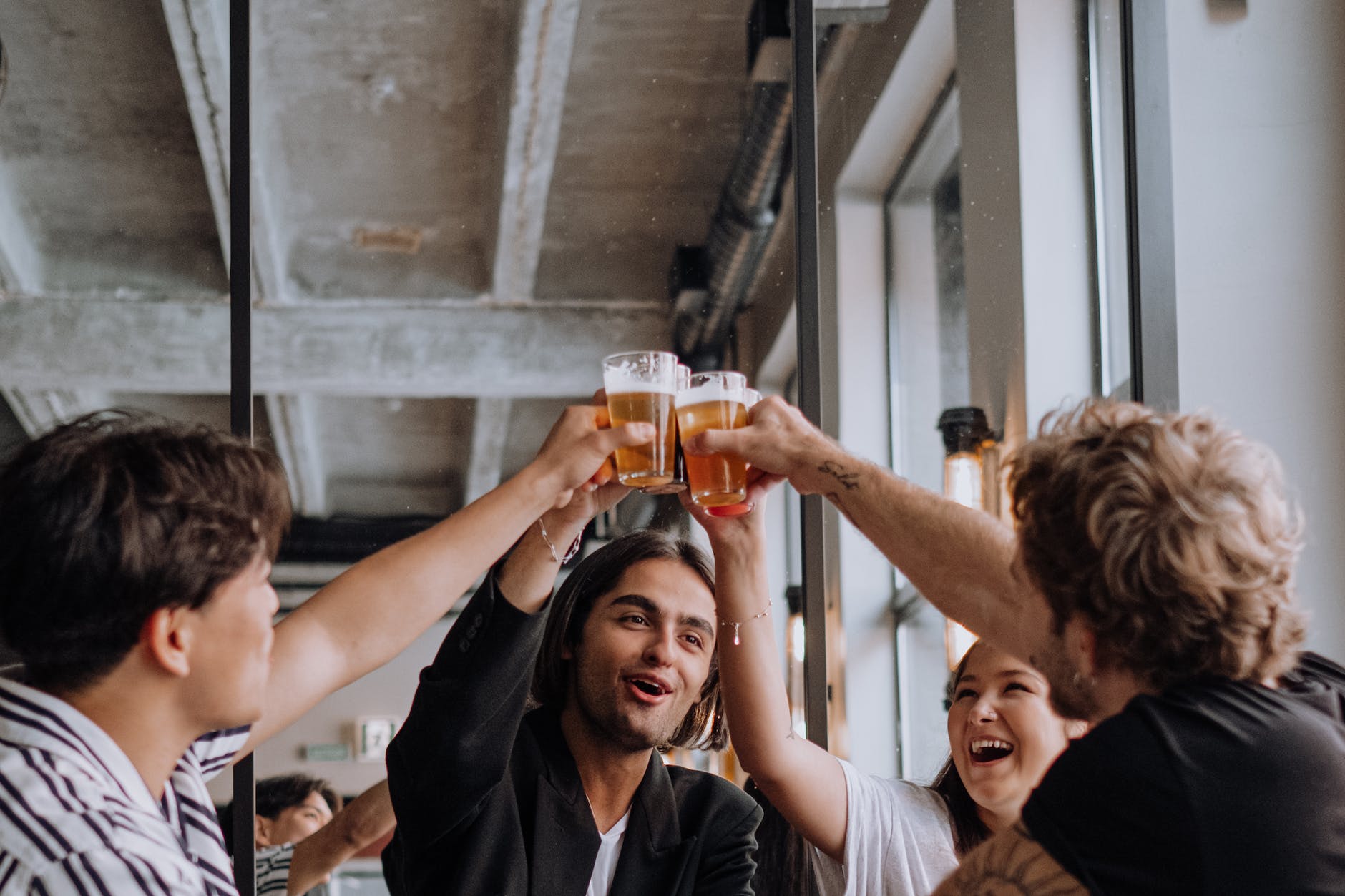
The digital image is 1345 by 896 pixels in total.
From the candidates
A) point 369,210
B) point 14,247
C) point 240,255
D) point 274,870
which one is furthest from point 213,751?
point 14,247

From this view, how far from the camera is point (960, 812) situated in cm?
201

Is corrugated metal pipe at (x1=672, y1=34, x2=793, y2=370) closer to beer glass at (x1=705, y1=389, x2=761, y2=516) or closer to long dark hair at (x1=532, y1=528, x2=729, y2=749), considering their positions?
long dark hair at (x1=532, y1=528, x2=729, y2=749)

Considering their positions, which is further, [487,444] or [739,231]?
[487,444]

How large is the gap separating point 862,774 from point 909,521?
1.62ft

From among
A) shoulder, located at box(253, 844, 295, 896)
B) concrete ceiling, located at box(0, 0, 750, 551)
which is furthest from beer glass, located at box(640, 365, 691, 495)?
concrete ceiling, located at box(0, 0, 750, 551)

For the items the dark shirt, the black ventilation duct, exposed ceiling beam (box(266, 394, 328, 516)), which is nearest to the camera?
the dark shirt

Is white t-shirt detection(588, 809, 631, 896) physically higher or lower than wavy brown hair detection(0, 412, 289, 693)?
lower

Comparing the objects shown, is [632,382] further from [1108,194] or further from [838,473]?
[1108,194]

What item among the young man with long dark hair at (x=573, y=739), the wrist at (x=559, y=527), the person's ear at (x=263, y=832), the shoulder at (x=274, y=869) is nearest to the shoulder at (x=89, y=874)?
the young man with long dark hair at (x=573, y=739)

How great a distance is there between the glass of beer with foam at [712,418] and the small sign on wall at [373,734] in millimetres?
2117

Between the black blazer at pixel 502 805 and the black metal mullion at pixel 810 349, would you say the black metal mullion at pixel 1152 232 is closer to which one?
the black metal mullion at pixel 810 349

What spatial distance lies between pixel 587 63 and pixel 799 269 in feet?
5.48

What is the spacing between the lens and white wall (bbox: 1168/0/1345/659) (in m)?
2.69

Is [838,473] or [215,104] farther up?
[215,104]
